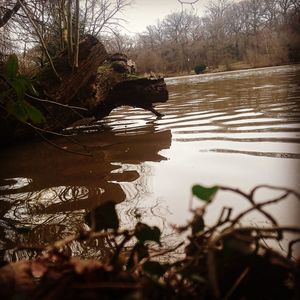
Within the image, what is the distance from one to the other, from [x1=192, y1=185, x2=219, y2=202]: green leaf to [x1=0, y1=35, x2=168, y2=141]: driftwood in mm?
4785

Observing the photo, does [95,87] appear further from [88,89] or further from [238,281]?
[238,281]

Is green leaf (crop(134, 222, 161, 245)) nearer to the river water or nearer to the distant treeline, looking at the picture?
the river water

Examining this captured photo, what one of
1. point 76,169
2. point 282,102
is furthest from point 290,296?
point 282,102

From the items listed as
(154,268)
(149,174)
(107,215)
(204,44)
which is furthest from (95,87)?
(204,44)

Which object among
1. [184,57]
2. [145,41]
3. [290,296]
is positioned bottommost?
[290,296]

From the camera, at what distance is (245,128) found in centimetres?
475

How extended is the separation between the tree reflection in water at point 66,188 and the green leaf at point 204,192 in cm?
123

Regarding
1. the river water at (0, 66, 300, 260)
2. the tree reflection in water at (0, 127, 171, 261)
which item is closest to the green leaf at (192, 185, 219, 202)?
the river water at (0, 66, 300, 260)

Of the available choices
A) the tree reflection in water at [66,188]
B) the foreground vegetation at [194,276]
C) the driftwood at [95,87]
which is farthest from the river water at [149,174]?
the driftwood at [95,87]

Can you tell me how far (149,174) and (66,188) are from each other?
797 millimetres

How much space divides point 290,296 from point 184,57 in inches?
1913

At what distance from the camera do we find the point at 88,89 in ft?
21.0

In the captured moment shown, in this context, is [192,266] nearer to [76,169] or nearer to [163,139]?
[76,169]

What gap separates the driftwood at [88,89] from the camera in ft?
19.1
